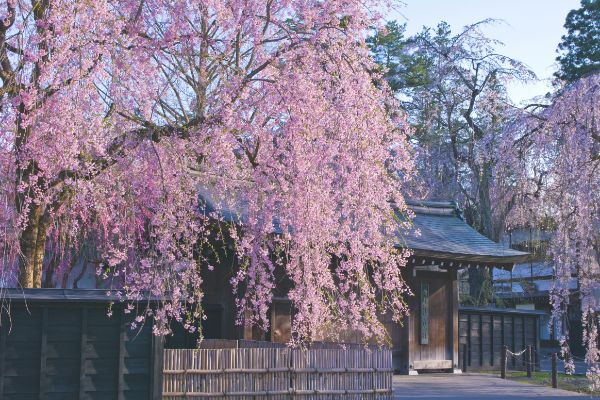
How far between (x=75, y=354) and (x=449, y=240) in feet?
42.1

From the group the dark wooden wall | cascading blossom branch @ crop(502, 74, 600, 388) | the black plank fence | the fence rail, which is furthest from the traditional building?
the dark wooden wall

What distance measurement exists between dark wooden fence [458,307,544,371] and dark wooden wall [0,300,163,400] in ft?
46.6

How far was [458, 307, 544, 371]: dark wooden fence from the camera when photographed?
23375mm

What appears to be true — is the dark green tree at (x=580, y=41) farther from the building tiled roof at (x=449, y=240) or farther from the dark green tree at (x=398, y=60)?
the building tiled roof at (x=449, y=240)

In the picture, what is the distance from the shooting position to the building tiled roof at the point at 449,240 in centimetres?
1944

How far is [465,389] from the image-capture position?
17578 millimetres

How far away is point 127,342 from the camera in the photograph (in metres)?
10.5

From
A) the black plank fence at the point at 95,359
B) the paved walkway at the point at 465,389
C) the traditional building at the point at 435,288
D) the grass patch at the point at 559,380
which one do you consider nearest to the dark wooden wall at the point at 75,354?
the black plank fence at the point at 95,359

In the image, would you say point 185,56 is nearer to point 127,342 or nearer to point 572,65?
point 127,342

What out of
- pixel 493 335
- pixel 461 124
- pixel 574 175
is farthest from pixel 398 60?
pixel 574 175

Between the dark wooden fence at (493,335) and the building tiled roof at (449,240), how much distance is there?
8.86ft

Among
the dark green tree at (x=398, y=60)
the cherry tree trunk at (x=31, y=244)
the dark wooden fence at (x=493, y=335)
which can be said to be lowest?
the dark wooden fence at (x=493, y=335)

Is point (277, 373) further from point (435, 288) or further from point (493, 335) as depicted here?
point (493, 335)

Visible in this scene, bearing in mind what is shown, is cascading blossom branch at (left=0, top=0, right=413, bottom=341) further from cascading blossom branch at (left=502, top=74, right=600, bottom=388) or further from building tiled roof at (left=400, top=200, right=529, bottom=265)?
building tiled roof at (left=400, top=200, right=529, bottom=265)
